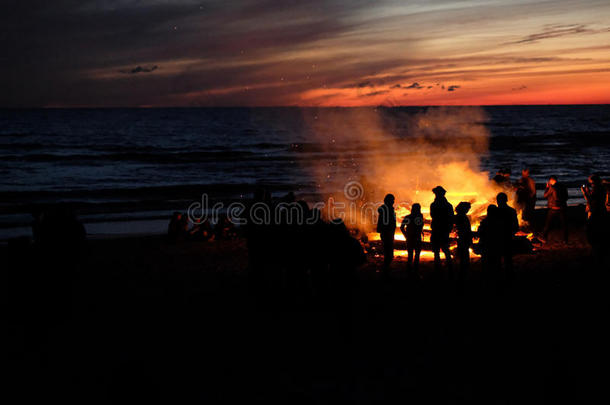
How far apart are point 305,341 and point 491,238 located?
153 inches

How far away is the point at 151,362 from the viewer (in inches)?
243

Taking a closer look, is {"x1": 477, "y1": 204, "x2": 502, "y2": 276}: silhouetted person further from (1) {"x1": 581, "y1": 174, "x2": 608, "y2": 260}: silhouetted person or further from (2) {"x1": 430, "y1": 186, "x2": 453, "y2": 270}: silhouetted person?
(1) {"x1": 581, "y1": 174, "x2": 608, "y2": 260}: silhouetted person

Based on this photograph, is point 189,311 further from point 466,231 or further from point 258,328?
point 466,231

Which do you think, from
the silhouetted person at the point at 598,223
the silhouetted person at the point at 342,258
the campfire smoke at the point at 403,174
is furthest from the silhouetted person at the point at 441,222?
the campfire smoke at the point at 403,174

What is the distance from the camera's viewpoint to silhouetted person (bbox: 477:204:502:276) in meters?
8.71

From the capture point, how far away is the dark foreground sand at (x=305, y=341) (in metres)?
5.34

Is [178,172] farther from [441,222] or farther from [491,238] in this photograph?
[491,238]

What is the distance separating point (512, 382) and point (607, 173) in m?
29.9

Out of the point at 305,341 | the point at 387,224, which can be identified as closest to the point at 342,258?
the point at 305,341

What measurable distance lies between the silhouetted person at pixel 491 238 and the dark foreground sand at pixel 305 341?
A: 0.50m

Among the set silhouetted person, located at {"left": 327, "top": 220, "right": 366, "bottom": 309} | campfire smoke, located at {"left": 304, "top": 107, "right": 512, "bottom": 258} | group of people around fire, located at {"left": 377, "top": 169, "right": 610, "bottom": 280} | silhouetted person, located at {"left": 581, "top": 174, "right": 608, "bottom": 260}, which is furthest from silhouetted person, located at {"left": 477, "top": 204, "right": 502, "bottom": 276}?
campfire smoke, located at {"left": 304, "top": 107, "right": 512, "bottom": 258}

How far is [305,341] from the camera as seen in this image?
6707mm

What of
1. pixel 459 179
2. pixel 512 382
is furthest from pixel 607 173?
pixel 512 382

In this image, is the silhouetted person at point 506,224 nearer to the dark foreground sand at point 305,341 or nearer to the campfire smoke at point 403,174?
the dark foreground sand at point 305,341
